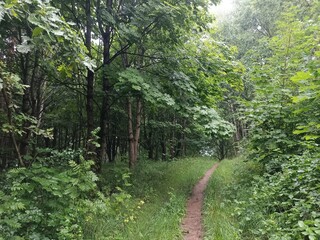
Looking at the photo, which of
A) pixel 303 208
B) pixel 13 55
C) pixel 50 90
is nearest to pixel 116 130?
pixel 50 90

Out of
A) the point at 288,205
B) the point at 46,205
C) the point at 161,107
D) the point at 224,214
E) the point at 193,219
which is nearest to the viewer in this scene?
the point at 46,205

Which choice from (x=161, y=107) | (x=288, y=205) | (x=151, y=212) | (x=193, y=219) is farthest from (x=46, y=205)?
(x=161, y=107)

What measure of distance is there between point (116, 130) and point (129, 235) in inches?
594

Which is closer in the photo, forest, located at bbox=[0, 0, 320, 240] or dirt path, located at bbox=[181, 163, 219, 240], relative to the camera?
forest, located at bbox=[0, 0, 320, 240]

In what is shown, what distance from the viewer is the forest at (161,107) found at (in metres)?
4.09

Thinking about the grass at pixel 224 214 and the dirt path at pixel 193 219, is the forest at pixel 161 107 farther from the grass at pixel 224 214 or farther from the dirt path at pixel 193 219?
the dirt path at pixel 193 219

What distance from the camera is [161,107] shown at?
29.8ft

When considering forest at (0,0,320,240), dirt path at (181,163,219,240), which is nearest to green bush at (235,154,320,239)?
forest at (0,0,320,240)

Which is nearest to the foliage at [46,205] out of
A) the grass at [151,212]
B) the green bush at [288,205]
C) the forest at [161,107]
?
the forest at [161,107]

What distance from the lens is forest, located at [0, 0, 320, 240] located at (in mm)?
4090

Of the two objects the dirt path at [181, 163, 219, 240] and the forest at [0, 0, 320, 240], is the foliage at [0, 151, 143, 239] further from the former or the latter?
the dirt path at [181, 163, 219, 240]

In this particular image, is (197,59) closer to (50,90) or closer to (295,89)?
(295,89)

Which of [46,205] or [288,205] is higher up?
[46,205]

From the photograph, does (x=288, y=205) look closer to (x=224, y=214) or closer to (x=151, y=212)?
(x=224, y=214)
